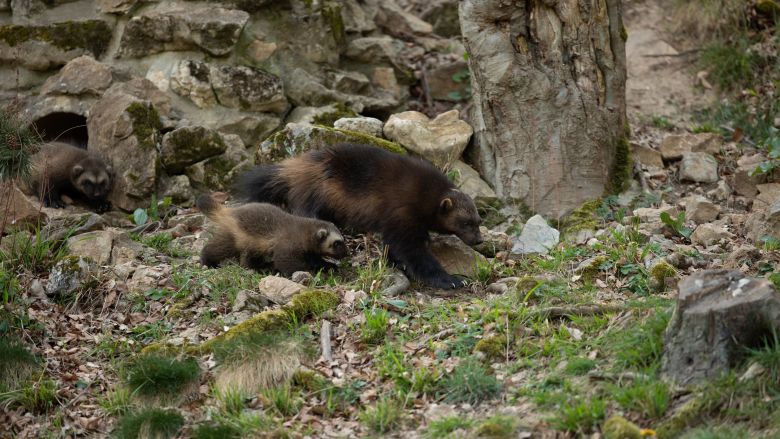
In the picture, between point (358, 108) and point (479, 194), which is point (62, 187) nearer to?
point (358, 108)

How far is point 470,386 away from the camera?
6.47m

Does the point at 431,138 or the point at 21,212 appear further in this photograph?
the point at 431,138

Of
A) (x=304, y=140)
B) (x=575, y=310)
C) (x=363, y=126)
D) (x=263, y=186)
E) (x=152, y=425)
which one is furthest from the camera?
(x=363, y=126)

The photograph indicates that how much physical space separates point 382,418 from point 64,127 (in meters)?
7.65

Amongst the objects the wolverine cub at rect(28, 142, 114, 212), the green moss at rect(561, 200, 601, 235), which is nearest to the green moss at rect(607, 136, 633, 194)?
the green moss at rect(561, 200, 601, 235)

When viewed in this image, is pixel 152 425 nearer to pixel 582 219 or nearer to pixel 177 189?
pixel 177 189

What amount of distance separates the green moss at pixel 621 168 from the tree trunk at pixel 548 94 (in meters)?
0.02

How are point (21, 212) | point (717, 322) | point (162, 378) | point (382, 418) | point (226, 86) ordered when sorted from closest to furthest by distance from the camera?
point (717, 322), point (382, 418), point (162, 378), point (21, 212), point (226, 86)

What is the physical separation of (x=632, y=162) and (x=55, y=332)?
260 inches

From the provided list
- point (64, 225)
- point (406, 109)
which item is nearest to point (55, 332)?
point (64, 225)

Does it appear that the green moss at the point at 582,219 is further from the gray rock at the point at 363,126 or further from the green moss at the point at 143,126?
the green moss at the point at 143,126

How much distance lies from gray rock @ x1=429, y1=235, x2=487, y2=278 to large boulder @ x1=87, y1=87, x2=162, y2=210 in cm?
356

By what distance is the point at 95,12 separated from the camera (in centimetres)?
1205

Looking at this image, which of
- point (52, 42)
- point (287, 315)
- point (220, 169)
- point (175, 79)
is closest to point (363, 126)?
point (220, 169)
